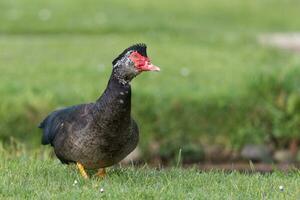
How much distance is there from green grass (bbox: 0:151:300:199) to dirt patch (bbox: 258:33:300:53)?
1109 centimetres

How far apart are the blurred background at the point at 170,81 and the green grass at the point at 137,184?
344 centimetres

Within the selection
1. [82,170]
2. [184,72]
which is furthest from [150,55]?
[82,170]

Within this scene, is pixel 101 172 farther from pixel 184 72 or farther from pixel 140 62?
pixel 184 72

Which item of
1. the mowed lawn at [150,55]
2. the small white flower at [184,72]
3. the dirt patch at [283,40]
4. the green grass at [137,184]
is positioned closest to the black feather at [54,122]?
the green grass at [137,184]

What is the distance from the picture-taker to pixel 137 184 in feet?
22.5

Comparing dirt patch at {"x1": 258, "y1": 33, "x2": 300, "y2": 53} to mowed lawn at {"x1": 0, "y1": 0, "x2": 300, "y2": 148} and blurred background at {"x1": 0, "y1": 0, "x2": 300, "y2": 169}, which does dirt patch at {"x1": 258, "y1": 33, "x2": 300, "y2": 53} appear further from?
mowed lawn at {"x1": 0, "y1": 0, "x2": 300, "y2": 148}

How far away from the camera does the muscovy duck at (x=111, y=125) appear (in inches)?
275

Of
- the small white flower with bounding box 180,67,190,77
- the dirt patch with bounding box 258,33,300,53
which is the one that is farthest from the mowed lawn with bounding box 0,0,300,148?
the dirt patch with bounding box 258,33,300,53

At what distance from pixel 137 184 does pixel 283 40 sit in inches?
511

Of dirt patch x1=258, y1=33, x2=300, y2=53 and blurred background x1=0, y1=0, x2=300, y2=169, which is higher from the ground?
blurred background x1=0, y1=0, x2=300, y2=169

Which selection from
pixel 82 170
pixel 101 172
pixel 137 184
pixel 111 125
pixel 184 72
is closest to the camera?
pixel 137 184

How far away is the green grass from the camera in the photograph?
252 inches

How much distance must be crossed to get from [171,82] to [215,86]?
2.53 ft

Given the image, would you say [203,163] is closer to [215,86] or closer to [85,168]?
[215,86]
